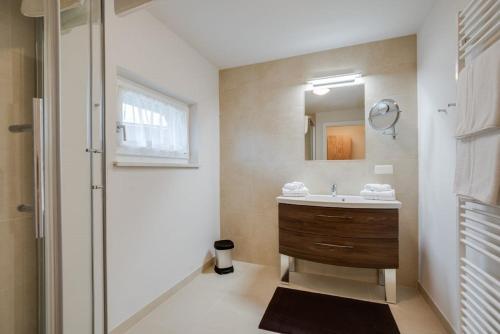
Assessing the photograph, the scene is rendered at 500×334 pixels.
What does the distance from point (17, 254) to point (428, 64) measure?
116 inches

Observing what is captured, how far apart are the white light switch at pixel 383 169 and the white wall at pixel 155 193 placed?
1807 millimetres

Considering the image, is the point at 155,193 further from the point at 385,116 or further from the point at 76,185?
the point at 385,116

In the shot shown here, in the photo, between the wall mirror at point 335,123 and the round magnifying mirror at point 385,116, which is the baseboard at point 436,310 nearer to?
the wall mirror at point 335,123

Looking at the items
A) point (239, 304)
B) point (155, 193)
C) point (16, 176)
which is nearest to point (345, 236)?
point (239, 304)

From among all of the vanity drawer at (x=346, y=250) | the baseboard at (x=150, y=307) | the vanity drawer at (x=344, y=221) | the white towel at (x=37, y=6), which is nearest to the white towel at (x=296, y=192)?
the vanity drawer at (x=344, y=221)

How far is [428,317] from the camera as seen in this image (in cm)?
168

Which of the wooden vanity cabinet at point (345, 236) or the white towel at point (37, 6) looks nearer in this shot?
the white towel at point (37, 6)

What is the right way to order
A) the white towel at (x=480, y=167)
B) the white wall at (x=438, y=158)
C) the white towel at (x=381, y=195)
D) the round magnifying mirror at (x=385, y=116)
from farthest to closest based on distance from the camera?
the round magnifying mirror at (x=385, y=116) → the white towel at (x=381, y=195) → the white wall at (x=438, y=158) → the white towel at (x=480, y=167)

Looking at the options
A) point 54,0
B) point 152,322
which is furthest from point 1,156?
point 152,322

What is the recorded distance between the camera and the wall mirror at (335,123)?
230 centimetres

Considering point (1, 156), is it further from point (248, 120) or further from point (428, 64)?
point (428, 64)

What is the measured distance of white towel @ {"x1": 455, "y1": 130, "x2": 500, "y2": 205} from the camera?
879mm

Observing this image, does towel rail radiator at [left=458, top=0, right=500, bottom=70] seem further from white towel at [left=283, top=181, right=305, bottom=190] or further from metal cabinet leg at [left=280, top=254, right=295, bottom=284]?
metal cabinet leg at [left=280, top=254, right=295, bottom=284]

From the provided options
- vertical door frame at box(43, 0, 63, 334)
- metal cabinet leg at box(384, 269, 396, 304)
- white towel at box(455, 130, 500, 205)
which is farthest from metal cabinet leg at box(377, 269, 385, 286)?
vertical door frame at box(43, 0, 63, 334)
